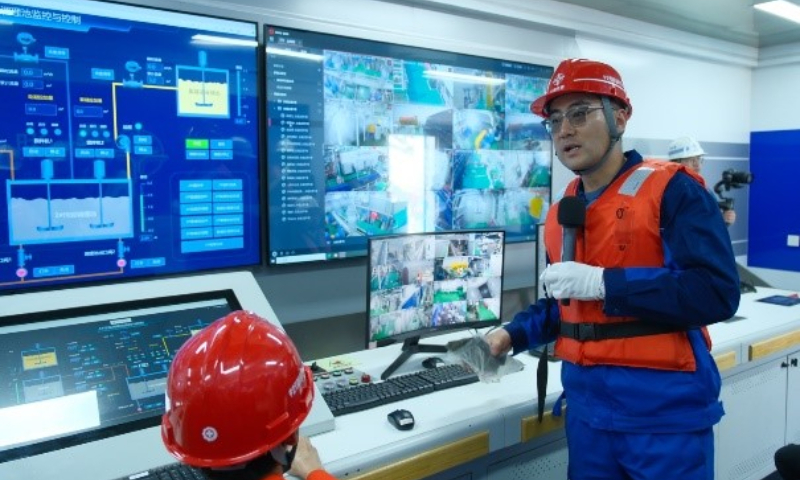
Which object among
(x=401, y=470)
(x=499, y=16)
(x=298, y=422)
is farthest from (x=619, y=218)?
(x=499, y=16)

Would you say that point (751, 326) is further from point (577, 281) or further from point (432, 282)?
point (577, 281)

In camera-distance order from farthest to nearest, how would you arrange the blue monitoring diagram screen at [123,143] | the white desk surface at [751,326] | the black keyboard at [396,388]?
the white desk surface at [751,326]
the blue monitoring diagram screen at [123,143]
the black keyboard at [396,388]

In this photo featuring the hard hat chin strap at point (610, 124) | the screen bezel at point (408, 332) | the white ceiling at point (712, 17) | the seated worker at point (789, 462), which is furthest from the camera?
the white ceiling at point (712, 17)

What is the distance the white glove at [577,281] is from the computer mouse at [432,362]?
0.83 metres

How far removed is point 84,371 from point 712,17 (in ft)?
14.5

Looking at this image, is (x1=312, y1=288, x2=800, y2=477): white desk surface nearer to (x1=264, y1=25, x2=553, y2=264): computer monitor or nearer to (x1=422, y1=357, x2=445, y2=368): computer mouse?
(x1=422, y1=357, x2=445, y2=368): computer mouse


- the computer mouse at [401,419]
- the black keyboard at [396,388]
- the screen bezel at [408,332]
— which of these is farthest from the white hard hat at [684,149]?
the computer mouse at [401,419]

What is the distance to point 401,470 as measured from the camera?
1698mm

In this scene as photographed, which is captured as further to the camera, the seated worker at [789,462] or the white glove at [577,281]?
the white glove at [577,281]

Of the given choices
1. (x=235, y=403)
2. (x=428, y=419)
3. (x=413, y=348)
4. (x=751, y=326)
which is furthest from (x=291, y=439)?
(x=751, y=326)

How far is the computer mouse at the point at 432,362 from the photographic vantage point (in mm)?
2370

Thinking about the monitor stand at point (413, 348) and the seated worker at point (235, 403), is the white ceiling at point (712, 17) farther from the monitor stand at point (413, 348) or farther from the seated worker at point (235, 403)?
the seated worker at point (235, 403)

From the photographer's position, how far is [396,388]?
2080mm

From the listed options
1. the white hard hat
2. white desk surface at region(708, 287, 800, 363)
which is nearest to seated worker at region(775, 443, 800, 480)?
white desk surface at region(708, 287, 800, 363)
